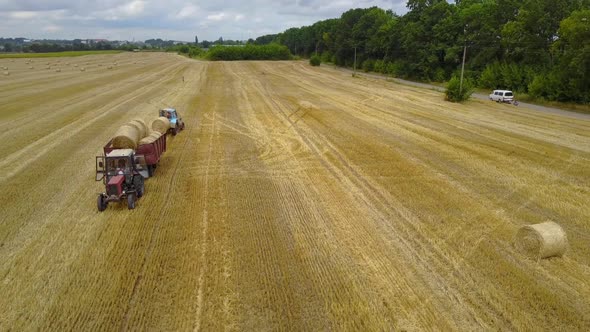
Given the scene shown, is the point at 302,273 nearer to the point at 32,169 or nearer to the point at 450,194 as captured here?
the point at 450,194

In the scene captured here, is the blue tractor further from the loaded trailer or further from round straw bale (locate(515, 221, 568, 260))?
round straw bale (locate(515, 221, 568, 260))

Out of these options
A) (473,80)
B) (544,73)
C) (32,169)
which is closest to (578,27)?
(544,73)

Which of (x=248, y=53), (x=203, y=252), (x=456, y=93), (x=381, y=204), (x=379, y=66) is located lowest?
(x=203, y=252)

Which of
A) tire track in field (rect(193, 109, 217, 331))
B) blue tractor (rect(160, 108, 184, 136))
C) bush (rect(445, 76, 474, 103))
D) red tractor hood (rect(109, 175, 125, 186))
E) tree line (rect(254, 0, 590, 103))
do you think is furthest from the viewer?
bush (rect(445, 76, 474, 103))

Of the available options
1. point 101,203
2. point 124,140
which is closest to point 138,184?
point 101,203

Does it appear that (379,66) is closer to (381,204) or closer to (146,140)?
(146,140)

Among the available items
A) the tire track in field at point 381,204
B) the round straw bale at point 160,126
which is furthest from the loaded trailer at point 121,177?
the tire track in field at point 381,204

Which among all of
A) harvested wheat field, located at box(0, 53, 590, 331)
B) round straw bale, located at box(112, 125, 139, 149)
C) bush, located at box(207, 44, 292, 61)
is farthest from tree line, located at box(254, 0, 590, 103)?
bush, located at box(207, 44, 292, 61)
